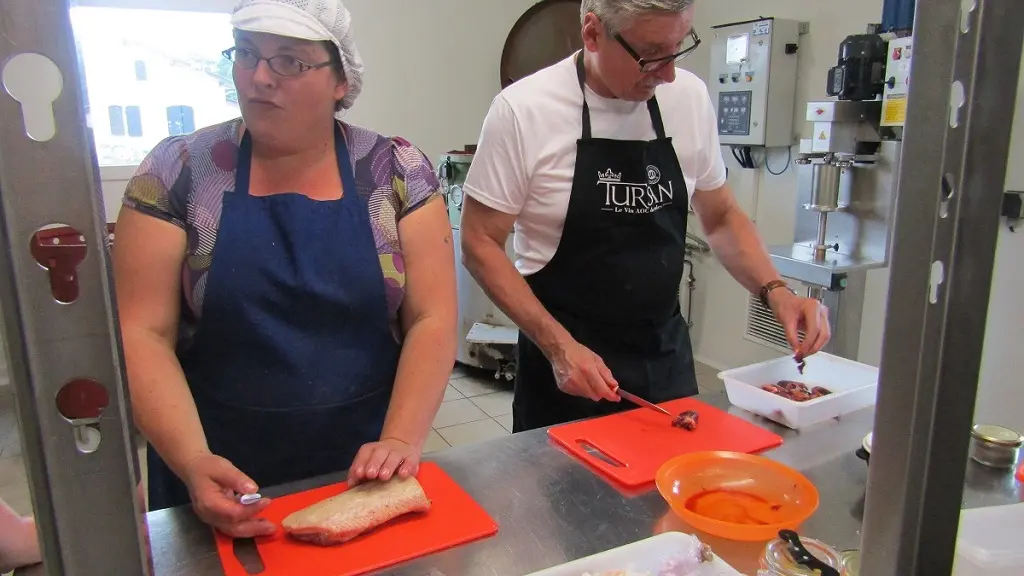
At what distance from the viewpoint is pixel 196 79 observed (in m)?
3.91

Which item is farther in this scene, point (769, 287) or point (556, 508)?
point (769, 287)

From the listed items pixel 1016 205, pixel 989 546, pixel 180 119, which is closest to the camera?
pixel 989 546

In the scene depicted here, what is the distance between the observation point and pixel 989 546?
77cm

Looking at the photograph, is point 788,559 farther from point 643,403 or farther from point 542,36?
point 542,36

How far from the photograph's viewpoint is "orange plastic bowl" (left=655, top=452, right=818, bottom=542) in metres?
1.02

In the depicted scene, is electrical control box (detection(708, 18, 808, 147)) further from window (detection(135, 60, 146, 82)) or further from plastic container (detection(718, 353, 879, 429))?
window (detection(135, 60, 146, 82))

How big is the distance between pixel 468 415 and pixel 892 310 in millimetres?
3252

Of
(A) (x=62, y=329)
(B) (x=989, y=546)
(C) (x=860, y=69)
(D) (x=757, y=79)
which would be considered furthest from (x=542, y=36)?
(A) (x=62, y=329)

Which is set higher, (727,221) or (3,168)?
(3,168)

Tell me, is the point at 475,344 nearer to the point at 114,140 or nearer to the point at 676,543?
the point at 114,140

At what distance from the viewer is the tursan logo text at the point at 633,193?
162cm

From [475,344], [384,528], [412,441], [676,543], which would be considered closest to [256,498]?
[384,528]

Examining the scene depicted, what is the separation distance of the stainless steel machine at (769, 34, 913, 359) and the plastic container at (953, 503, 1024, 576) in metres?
1.87

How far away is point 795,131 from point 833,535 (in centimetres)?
292
